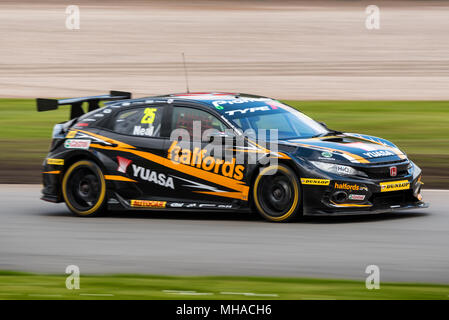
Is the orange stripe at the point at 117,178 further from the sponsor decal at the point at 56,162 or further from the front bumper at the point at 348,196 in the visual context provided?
the front bumper at the point at 348,196

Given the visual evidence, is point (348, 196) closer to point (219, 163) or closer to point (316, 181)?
point (316, 181)

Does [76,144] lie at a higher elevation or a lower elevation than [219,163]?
higher

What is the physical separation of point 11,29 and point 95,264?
28.7m

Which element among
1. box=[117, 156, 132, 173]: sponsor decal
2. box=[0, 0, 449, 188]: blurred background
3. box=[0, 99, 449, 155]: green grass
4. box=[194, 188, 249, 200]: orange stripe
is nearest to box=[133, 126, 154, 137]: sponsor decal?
box=[117, 156, 132, 173]: sponsor decal

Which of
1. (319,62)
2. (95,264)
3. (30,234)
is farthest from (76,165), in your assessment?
(319,62)

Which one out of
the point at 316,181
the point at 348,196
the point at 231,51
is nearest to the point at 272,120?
the point at 316,181

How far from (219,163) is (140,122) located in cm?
127

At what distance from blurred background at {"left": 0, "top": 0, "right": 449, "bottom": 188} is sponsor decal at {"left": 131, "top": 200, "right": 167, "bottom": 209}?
4035 mm

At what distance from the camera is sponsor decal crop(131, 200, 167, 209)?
409 inches

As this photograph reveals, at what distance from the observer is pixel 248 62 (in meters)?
28.9

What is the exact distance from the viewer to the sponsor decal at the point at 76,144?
1086 cm

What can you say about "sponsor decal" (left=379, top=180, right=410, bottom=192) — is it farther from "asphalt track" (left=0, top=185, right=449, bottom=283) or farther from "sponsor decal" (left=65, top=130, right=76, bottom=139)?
"sponsor decal" (left=65, top=130, right=76, bottom=139)

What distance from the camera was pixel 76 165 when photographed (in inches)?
429
